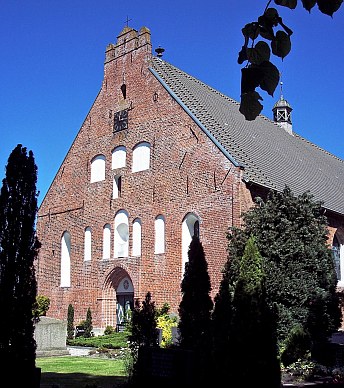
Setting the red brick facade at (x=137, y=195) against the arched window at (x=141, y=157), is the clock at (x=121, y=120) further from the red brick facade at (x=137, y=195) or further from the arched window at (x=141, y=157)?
the arched window at (x=141, y=157)

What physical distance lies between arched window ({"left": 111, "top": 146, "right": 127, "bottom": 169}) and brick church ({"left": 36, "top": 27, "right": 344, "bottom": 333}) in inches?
1.8

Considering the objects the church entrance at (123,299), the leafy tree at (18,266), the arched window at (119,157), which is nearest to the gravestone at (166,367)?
the leafy tree at (18,266)

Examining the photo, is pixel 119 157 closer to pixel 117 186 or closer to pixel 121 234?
pixel 117 186

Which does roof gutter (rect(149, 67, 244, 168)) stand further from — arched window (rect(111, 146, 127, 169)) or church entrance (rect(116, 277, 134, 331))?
church entrance (rect(116, 277, 134, 331))

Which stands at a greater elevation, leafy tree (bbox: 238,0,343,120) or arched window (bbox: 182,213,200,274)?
arched window (bbox: 182,213,200,274)

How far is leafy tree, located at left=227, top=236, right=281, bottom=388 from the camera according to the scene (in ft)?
32.4

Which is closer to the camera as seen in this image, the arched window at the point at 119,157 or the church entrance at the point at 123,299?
the church entrance at the point at 123,299

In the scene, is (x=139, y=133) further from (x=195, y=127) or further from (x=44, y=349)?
(x=44, y=349)

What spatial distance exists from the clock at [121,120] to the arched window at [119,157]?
3.03ft

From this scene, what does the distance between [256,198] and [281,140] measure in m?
10.9

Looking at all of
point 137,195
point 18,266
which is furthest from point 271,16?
point 137,195

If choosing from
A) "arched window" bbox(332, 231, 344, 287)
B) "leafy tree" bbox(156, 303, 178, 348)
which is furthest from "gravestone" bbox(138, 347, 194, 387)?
"arched window" bbox(332, 231, 344, 287)

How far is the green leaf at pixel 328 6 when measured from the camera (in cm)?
262

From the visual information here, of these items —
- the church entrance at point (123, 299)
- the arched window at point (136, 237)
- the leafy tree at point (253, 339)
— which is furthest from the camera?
the church entrance at point (123, 299)
